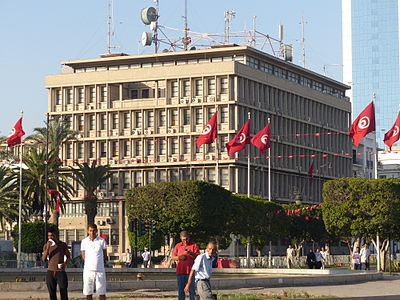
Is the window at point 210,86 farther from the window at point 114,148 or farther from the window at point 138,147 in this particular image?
the window at point 114,148

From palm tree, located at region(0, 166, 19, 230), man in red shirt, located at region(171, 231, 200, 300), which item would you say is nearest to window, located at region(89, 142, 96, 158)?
palm tree, located at region(0, 166, 19, 230)

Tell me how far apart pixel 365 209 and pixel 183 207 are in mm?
13564

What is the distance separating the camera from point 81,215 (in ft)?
370

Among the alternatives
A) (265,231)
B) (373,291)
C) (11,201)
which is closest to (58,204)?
(11,201)

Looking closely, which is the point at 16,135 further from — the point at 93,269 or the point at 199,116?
the point at 93,269

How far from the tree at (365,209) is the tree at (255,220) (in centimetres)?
1563

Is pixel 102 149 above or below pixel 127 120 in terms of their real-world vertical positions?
below

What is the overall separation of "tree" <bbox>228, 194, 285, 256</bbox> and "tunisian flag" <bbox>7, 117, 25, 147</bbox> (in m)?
16.8

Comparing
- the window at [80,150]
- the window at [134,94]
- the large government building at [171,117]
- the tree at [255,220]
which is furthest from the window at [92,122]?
the tree at [255,220]

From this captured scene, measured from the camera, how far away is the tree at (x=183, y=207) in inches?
2749

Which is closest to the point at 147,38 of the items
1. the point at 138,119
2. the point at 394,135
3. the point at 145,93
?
the point at 145,93

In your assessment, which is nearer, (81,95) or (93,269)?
(93,269)

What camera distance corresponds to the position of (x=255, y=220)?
81.7 meters

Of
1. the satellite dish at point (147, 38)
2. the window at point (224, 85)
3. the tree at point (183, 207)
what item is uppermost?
the satellite dish at point (147, 38)
